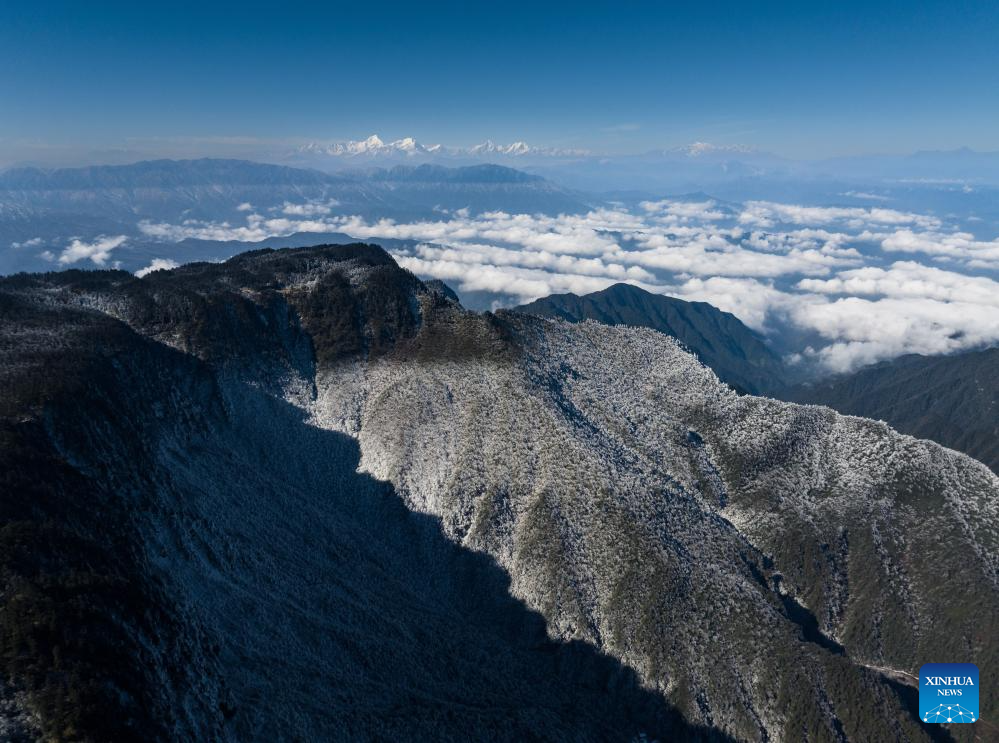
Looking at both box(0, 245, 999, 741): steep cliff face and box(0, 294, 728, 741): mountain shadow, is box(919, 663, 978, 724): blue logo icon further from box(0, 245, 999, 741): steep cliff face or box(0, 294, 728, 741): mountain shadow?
box(0, 294, 728, 741): mountain shadow

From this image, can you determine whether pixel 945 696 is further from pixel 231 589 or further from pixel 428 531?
pixel 231 589

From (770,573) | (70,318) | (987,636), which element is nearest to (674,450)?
(770,573)

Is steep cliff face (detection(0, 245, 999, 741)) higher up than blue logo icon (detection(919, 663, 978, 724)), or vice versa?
steep cliff face (detection(0, 245, 999, 741))

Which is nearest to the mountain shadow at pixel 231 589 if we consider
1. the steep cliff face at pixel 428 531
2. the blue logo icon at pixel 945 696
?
the steep cliff face at pixel 428 531

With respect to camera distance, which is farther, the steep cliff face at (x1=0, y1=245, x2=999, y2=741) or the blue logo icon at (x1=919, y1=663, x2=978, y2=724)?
the blue logo icon at (x1=919, y1=663, x2=978, y2=724)

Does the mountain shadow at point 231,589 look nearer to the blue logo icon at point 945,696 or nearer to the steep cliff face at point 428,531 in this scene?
the steep cliff face at point 428,531

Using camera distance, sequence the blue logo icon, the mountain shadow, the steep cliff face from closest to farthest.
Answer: the mountain shadow, the steep cliff face, the blue logo icon

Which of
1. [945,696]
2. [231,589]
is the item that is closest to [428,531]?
[231,589]

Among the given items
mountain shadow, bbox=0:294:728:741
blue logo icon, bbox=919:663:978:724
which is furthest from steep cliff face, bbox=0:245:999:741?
blue logo icon, bbox=919:663:978:724

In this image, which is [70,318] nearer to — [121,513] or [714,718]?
[121,513]
